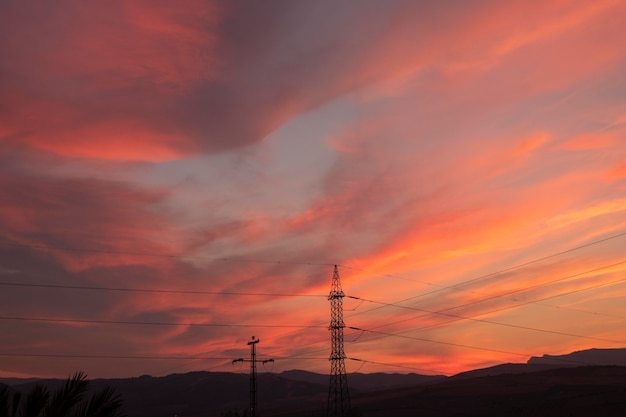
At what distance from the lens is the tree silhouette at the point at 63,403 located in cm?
1803

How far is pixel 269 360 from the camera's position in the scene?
10756 cm

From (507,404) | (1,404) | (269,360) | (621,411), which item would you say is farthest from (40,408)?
(507,404)

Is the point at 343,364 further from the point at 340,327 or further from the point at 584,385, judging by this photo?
the point at 584,385

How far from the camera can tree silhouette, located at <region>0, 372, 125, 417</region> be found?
18.0 m

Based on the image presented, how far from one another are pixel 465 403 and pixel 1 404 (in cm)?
19927

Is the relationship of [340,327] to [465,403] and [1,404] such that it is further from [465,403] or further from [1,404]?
[465,403]

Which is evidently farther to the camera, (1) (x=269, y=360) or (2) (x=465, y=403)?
(2) (x=465, y=403)

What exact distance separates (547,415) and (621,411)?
17738 mm

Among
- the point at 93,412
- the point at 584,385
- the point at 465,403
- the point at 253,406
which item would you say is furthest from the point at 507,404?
the point at 93,412

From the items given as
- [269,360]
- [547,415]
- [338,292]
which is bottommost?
[547,415]

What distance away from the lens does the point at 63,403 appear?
1812 centimetres

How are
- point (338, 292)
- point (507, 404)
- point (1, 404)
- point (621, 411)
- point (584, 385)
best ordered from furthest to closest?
point (584, 385), point (507, 404), point (621, 411), point (338, 292), point (1, 404)

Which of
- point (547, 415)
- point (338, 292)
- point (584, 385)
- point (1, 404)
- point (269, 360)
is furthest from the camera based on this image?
point (584, 385)

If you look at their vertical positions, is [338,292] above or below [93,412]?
above
